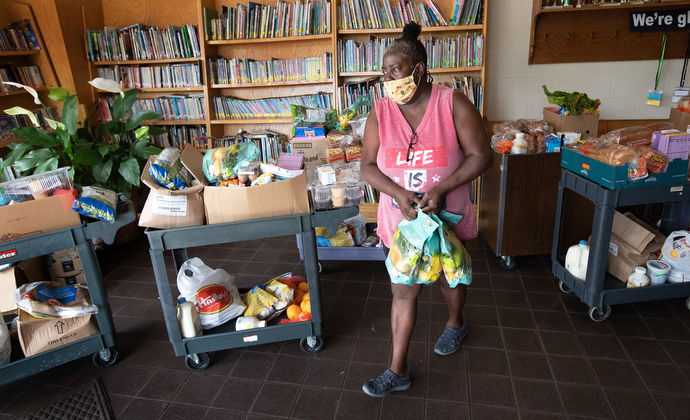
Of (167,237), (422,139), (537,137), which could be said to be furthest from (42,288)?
(537,137)

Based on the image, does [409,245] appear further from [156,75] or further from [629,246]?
[156,75]

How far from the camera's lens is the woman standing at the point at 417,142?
1.67m

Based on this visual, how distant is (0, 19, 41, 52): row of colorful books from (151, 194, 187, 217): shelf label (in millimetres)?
3166

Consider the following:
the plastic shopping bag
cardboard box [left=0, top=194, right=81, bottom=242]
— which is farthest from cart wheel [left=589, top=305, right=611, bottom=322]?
cardboard box [left=0, top=194, right=81, bottom=242]

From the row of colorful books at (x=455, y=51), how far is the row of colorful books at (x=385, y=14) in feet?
0.49

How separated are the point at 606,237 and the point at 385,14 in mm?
2557

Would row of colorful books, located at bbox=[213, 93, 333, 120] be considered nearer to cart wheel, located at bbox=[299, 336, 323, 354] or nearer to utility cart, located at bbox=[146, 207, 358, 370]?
utility cart, located at bbox=[146, 207, 358, 370]

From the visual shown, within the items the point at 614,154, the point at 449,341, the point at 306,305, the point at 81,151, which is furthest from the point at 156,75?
the point at 614,154

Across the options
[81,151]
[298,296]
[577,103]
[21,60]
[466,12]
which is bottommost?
[298,296]

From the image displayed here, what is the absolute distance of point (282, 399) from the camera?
6.34 ft

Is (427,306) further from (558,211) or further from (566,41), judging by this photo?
(566,41)

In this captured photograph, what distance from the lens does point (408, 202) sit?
171cm

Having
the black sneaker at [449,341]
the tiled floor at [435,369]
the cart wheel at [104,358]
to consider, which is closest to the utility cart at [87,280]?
the cart wheel at [104,358]

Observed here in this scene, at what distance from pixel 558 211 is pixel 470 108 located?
1.27 metres
